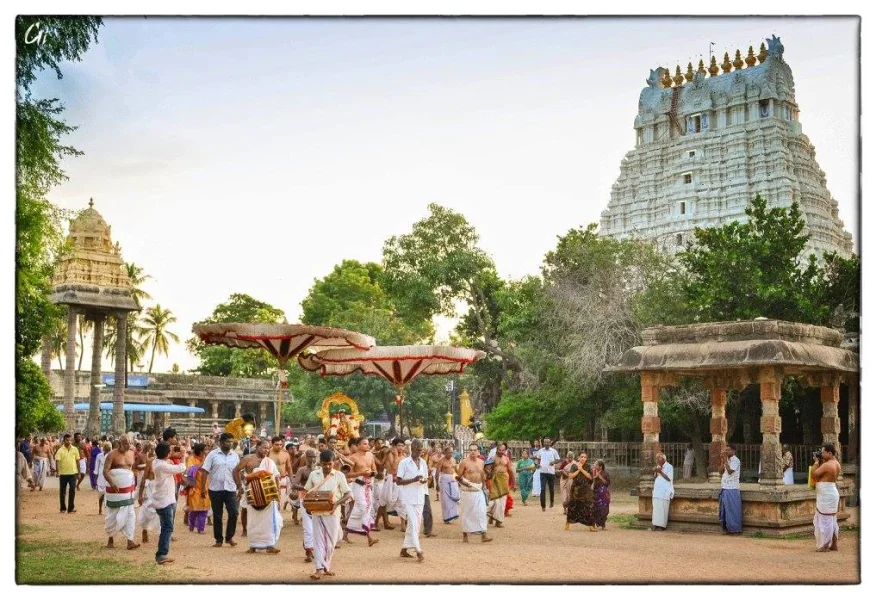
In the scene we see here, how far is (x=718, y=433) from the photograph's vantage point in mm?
19922

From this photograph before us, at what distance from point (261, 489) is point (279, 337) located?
511cm

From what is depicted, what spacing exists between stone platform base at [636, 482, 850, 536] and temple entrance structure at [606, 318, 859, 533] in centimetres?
2

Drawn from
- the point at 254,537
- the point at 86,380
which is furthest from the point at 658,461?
the point at 86,380

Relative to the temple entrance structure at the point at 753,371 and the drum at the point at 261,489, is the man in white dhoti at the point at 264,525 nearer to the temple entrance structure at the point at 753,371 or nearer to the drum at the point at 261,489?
the drum at the point at 261,489

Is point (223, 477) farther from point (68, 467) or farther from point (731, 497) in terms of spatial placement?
point (731, 497)

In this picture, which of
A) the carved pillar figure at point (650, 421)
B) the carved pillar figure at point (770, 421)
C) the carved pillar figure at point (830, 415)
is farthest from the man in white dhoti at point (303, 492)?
the carved pillar figure at point (830, 415)

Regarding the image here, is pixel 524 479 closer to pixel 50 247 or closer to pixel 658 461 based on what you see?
pixel 658 461

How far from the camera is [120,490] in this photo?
532 inches

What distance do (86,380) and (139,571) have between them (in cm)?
4032

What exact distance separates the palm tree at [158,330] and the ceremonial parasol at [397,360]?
4507 centimetres

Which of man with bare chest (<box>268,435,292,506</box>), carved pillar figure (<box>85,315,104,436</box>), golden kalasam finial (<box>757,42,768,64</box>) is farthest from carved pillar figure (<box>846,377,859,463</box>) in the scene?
golden kalasam finial (<box>757,42,768,64</box>)

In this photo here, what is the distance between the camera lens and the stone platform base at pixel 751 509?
53.5ft

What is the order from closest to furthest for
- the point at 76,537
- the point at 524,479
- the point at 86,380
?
the point at 76,537 < the point at 524,479 < the point at 86,380

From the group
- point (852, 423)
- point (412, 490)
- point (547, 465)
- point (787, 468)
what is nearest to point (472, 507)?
point (412, 490)
